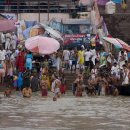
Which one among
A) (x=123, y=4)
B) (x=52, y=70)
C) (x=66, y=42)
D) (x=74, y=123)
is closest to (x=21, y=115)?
(x=74, y=123)

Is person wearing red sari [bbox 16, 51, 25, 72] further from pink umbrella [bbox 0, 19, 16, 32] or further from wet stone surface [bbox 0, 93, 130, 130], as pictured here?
wet stone surface [bbox 0, 93, 130, 130]

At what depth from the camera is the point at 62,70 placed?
27.3 meters

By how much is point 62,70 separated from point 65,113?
9830 millimetres

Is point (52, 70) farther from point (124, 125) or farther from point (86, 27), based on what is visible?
point (124, 125)

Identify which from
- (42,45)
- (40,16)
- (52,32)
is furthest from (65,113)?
(40,16)

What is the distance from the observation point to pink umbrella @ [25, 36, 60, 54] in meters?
26.8

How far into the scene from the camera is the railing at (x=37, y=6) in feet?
110

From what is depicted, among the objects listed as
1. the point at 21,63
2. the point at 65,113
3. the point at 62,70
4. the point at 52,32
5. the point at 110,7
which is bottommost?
the point at 65,113

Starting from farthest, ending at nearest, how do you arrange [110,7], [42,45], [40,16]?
[110,7] < [40,16] < [42,45]

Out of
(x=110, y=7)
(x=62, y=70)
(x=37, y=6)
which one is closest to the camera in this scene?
(x=62, y=70)

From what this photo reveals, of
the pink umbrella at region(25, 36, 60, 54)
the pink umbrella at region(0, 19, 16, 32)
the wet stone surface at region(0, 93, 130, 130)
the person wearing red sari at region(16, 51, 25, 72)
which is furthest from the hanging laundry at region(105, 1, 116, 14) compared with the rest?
the wet stone surface at region(0, 93, 130, 130)

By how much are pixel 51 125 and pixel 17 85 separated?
11020 millimetres

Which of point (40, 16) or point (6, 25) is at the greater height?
point (40, 16)

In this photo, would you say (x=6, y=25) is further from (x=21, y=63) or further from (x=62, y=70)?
(x=62, y=70)
